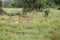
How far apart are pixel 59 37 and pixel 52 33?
866mm

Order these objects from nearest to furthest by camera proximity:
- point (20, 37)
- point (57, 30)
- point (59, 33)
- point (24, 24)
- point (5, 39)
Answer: point (5, 39) < point (20, 37) < point (59, 33) < point (57, 30) < point (24, 24)

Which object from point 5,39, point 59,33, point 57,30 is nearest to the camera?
point 5,39

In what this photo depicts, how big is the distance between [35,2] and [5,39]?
7.17 ft

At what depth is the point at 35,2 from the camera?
32.0 feet

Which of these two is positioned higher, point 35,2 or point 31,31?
point 35,2

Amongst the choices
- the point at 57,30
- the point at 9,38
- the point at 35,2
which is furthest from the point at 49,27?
the point at 9,38

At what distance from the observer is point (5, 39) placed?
8.79 m

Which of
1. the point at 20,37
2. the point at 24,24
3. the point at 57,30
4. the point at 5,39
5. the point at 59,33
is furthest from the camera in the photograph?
the point at 24,24

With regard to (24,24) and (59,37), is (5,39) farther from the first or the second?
(24,24)

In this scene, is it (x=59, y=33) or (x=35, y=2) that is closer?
(x=35, y=2)

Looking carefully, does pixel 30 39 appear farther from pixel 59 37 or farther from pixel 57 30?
pixel 57 30

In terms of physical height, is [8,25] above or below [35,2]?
below

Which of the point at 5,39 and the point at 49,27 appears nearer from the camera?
the point at 5,39

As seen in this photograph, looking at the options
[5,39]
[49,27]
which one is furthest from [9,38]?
[49,27]
